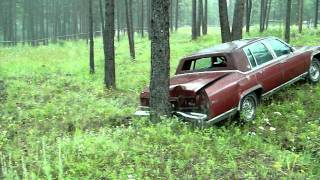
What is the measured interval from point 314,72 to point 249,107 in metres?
3.31

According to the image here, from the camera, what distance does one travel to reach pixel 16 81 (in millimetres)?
17688

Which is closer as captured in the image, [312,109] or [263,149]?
[263,149]

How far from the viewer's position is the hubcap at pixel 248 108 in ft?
30.3

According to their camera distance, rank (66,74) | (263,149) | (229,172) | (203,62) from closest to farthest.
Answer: (229,172)
(263,149)
(203,62)
(66,74)

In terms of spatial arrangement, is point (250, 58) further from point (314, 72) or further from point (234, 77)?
point (314, 72)

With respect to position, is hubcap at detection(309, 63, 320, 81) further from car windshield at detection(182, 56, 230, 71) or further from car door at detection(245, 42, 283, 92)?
car windshield at detection(182, 56, 230, 71)

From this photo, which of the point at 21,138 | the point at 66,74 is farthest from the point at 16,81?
the point at 21,138

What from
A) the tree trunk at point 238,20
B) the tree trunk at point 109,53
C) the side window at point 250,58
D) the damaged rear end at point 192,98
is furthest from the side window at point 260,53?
the tree trunk at point 109,53

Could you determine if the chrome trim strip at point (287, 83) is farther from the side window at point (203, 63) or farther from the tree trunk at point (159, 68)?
the tree trunk at point (159, 68)

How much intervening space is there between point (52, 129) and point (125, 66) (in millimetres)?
11937

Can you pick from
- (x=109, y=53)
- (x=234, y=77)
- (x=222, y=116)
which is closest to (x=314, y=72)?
(x=234, y=77)

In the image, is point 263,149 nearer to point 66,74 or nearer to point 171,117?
point 171,117

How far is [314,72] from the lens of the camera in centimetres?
1181

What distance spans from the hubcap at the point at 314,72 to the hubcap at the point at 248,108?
296 centimetres
